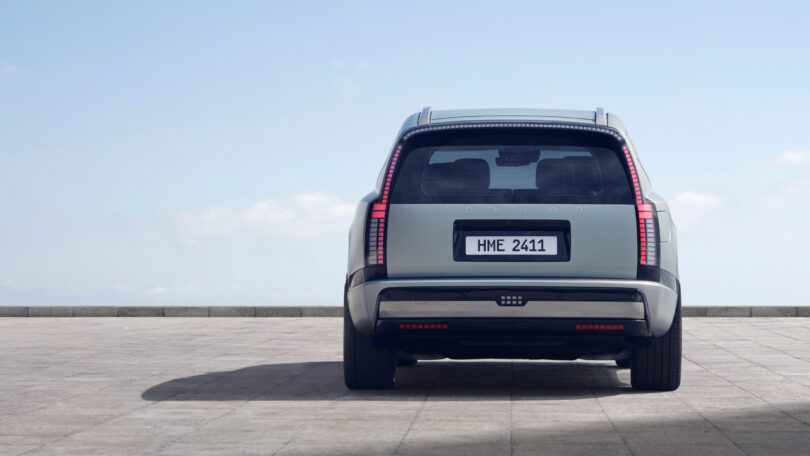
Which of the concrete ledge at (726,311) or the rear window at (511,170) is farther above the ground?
the rear window at (511,170)

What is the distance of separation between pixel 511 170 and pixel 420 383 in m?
2.18

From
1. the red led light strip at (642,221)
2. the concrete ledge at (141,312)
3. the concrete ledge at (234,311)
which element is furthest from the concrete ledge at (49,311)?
the red led light strip at (642,221)

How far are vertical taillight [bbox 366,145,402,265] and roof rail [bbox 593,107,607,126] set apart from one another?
144 centimetres

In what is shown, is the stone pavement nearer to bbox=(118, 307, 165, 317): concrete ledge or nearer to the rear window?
the rear window

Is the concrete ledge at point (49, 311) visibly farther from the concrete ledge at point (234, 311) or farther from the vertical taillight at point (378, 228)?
the vertical taillight at point (378, 228)

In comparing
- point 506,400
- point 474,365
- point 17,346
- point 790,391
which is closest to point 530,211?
point 506,400

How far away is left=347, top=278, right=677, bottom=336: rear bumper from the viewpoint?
698 centimetres

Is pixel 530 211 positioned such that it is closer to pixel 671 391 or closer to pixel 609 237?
pixel 609 237

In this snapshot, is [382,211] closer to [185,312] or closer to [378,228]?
[378,228]

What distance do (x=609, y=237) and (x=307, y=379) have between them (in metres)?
3.03

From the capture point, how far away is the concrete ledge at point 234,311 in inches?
797

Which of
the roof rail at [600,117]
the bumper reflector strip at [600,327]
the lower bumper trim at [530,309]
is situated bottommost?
the bumper reflector strip at [600,327]

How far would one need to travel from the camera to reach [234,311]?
20672mm

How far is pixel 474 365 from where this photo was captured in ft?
34.2
